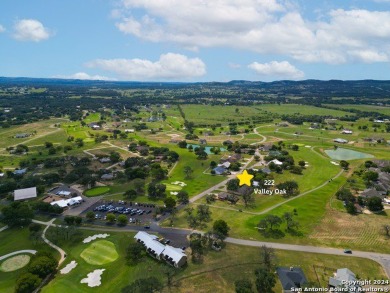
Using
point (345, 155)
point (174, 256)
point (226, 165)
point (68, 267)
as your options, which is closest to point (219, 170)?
point (226, 165)

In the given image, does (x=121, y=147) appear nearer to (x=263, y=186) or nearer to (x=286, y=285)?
(x=263, y=186)

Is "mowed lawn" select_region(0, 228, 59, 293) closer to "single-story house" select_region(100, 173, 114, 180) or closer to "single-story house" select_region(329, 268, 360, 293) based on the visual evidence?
"single-story house" select_region(100, 173, 114, 180)

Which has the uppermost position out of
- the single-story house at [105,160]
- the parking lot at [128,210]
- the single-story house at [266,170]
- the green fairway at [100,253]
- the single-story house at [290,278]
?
the single-story house at [266,170]

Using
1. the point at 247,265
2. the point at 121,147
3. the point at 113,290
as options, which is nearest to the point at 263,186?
the point at 247,265

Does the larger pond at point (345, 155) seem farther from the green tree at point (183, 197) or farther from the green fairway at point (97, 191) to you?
the green fairway at point (97, 191)

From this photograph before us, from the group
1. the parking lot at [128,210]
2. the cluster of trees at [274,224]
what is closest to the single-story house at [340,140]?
the cluster of trees at [274,224]

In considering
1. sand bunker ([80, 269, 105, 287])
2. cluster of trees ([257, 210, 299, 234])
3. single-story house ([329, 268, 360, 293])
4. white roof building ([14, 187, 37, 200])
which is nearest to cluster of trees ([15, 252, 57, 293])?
sand bunker ([80, 269, 105, 287])

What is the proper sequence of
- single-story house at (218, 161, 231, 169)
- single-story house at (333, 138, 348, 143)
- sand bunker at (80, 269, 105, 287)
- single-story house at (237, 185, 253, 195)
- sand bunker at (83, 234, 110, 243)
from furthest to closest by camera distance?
single-story house at (333, 138, 348, 143)
single-story house at (218, 161, 231, 169)
single-story house at (237, 185, 253, 195)
sand bunker at (83, 234, 110, 243)
sand bunker at (80, 269, 105, 287)
